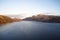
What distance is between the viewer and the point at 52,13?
5.75 feet

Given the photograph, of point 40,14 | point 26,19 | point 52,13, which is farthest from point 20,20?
point 52,13

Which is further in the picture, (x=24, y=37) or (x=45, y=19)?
(x=45, y=19)

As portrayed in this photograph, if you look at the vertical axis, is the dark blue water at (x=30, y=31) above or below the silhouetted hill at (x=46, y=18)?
below

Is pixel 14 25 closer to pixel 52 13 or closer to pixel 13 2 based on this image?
pixel 13 2

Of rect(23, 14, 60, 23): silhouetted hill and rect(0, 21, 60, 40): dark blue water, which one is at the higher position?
rect(23, 14, 60, 23): silhouetted hill

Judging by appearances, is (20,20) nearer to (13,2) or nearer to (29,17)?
(29,17)

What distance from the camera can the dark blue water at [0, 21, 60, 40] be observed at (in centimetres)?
163

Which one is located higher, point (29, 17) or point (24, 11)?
point (24, 11)

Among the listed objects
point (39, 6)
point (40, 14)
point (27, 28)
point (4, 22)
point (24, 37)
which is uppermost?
point (39, 6)

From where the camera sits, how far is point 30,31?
5.50 ft

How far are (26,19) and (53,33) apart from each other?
55cm

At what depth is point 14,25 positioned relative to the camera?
1.67 metres

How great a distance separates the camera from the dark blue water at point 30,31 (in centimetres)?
163

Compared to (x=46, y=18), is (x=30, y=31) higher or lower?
lower
